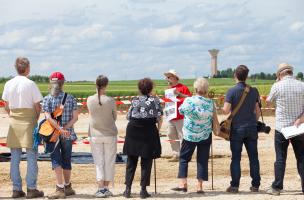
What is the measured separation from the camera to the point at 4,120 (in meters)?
36.2

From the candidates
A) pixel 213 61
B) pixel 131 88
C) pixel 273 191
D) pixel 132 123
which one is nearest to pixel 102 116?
pixel 132 123

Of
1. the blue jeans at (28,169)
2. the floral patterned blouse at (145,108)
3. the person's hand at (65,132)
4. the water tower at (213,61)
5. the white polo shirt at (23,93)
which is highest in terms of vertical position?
the water tower at (213,61)

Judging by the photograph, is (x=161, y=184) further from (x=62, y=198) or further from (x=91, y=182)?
(x=62, y=198)

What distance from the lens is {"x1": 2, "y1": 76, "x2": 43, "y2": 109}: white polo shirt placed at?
10.9 m

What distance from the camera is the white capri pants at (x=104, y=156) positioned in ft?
36.3

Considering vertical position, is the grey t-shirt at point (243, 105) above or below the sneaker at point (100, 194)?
above

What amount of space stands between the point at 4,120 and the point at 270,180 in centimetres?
2499

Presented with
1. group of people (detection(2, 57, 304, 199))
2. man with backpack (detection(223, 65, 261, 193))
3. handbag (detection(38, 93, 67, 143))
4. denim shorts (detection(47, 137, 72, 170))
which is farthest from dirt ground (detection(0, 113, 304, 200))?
handbag (detection(38, 93, 67, 143))

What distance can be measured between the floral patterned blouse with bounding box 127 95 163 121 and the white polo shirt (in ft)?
4.47

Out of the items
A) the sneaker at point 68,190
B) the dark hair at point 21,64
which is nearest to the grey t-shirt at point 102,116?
the sneaker at point 68,190

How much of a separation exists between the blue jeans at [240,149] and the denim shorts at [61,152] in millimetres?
2438

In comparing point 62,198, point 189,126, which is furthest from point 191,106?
point 62,198

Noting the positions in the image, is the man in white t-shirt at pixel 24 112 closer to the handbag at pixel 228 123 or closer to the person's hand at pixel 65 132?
the person's hand at pixel 65 132

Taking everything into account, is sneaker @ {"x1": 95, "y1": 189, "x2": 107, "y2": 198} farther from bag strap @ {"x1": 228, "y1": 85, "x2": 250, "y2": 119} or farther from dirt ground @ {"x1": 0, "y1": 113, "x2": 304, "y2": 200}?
bag strap @ {"x1": 228, "y1": 85, "x2": 250, "y2": 119}
